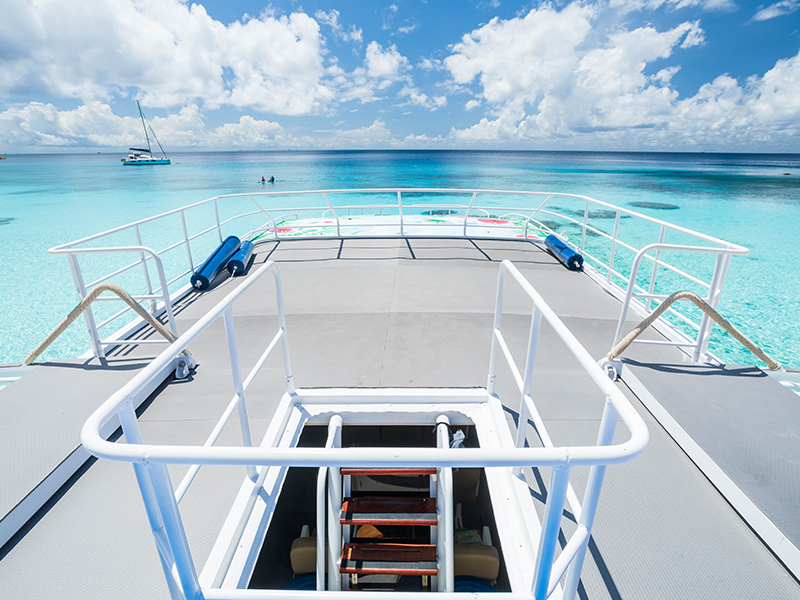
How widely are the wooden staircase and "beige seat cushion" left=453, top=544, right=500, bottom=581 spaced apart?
0.67 ft

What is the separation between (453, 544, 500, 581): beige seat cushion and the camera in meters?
2.42

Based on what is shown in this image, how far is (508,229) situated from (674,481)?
21.3ft

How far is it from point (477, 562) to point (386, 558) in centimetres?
59

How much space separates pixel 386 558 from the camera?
7.54 feet

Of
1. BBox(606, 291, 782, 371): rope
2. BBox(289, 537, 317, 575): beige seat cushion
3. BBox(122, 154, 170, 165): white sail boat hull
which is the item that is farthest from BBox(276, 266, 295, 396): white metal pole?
BBox(122, 154, 170, 165): white sail boat hull

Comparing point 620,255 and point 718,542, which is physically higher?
point 718,542

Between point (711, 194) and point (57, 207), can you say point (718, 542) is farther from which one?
point (711, 194)

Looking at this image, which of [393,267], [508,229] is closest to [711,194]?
[508,229]

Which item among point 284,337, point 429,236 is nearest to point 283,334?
point 284,337

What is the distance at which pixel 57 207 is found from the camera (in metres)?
27.2

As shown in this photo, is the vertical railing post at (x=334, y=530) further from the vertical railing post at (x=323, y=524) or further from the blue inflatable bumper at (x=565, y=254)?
the blue inflatable bumper at (x=565, y=254)

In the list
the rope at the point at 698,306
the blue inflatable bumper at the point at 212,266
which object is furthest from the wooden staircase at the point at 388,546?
the blue inflatable bumper at the point at 212,266

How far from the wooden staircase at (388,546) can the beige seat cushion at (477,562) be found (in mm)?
206

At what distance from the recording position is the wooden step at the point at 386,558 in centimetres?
229
